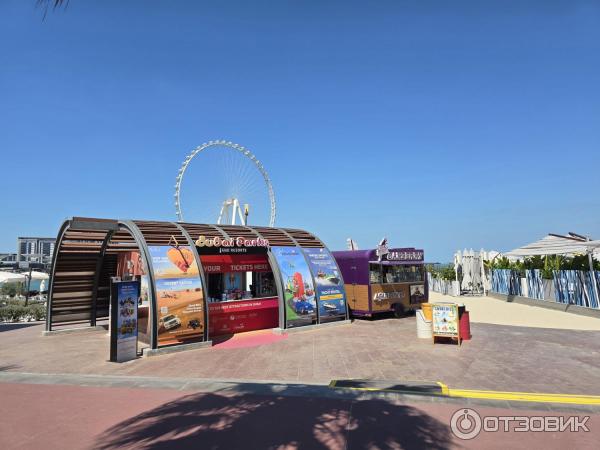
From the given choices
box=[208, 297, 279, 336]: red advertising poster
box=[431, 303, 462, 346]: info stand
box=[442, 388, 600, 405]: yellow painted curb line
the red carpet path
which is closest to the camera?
box=[442, 388, 600, 405]: yellow painted curb line

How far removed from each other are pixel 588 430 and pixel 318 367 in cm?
580

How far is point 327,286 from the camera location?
664 inches

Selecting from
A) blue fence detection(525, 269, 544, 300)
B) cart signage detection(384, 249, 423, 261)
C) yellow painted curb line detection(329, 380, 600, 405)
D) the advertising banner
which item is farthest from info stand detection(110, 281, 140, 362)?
blue fence detection(525, 269, 544, 300)

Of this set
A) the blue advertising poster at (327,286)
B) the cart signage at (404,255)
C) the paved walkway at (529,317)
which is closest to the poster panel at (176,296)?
the blue advertising poster at (327,286)

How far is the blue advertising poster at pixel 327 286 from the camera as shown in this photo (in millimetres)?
16516

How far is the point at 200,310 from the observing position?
12.9 m

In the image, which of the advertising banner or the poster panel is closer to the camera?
the poster panel

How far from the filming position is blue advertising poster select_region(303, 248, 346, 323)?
1652cm

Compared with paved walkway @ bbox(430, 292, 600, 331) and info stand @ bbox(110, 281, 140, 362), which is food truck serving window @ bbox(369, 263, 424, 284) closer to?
paved walkway @ bbox(430, 292, 600, 331)

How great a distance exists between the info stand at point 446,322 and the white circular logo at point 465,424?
6.07 m

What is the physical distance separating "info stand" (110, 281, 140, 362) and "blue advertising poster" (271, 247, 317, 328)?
5676 millimetres

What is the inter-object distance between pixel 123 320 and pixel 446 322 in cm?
1005

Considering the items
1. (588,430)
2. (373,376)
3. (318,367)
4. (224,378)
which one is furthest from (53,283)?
(588,430)

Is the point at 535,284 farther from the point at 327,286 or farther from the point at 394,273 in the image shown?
the point at 327,286
